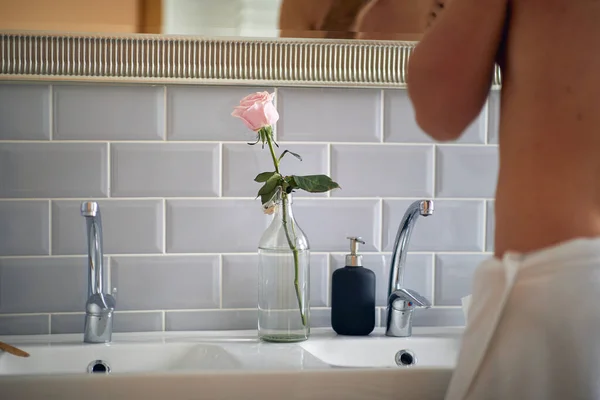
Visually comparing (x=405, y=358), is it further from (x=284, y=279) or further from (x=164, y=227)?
(x=164, y=227)

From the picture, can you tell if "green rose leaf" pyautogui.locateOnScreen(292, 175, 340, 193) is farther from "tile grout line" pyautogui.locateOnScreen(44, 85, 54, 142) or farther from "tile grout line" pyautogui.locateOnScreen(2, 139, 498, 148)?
"tile grout line" pyautogui.locateOnScreen(44, 85, 54, 142)

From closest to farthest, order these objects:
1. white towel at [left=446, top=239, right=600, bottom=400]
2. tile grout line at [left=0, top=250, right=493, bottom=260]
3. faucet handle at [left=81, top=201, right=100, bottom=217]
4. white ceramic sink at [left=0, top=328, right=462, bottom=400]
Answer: white towel at [left=446, top=239, right=600, bottom=400] < white ceramic sink at [left=0, top=328, right=462, bottom=400] < faucet handle at [left=81, top=201, right=100, bottom=217] < tile grout line at [left=0, top=250, right=493, bottom=260]

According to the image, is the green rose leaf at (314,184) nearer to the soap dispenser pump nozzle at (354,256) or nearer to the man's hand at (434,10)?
the soap dispenser pump nozzle at (354,256)

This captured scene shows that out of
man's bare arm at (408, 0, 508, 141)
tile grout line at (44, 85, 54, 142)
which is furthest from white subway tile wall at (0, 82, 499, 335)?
man's bare arm at (408, 0, 508, 141)

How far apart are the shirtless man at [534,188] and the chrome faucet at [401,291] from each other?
329mm

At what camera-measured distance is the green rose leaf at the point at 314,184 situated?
85 centimetres

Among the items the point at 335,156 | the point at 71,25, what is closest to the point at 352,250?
the point at 335,156

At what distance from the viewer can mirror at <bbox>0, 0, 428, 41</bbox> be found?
0.89 metres

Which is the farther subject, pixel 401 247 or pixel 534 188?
pixel 401 247

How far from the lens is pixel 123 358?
844 mm

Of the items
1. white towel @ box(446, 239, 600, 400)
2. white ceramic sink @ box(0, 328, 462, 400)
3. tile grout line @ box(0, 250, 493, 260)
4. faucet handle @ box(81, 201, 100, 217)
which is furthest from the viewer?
tile grout line @ box(0, 250, 493, 260)

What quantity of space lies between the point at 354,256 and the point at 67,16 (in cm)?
48

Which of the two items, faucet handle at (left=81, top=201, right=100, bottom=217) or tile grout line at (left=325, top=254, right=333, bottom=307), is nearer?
faucet handle at (left=81, top=201, right=100, bottom=217)

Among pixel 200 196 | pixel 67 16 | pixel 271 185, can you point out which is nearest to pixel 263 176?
pixel 271 185
